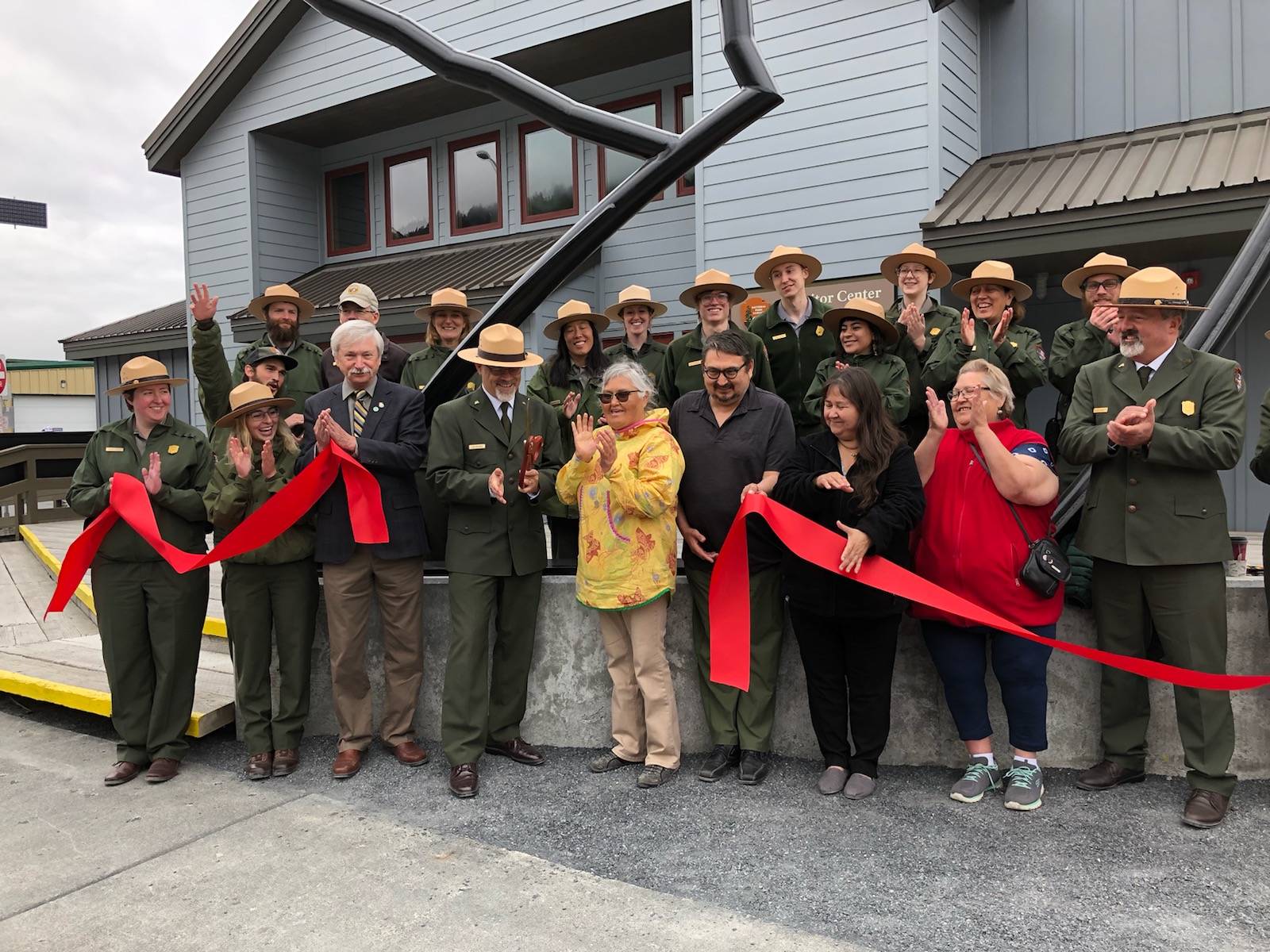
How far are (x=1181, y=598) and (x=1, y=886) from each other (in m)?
4.51

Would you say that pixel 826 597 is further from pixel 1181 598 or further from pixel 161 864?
pixel 161 864

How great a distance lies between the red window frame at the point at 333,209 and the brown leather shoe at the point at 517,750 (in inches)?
406

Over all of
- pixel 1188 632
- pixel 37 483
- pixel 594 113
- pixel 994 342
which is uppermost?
pixel 594 113

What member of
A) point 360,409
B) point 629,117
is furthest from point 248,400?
point 629,117

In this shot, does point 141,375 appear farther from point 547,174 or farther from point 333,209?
point 333,209

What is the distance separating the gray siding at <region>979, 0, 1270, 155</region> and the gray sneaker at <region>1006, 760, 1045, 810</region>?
22.3ft

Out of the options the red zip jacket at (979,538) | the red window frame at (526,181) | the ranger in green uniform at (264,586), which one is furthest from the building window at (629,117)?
the red zip jacket at (979,538)

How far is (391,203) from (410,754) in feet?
33.9

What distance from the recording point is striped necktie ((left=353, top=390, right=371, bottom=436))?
4477 mm

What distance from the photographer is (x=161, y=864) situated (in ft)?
11.3

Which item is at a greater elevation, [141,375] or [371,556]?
[141,375]

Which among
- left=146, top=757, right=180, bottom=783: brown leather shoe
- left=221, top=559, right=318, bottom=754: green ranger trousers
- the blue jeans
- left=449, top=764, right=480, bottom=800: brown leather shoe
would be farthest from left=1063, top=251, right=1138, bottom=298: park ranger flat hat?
left=146, top=757, right=180, bottom=783: brown leather shoe

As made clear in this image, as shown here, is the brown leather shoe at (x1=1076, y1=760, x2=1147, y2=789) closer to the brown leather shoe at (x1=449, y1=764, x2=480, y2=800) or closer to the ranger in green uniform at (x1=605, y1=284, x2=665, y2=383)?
the brown leather shoe at (x1=449, y1=764, x2=480, y2=800)

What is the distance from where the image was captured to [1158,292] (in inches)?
140
